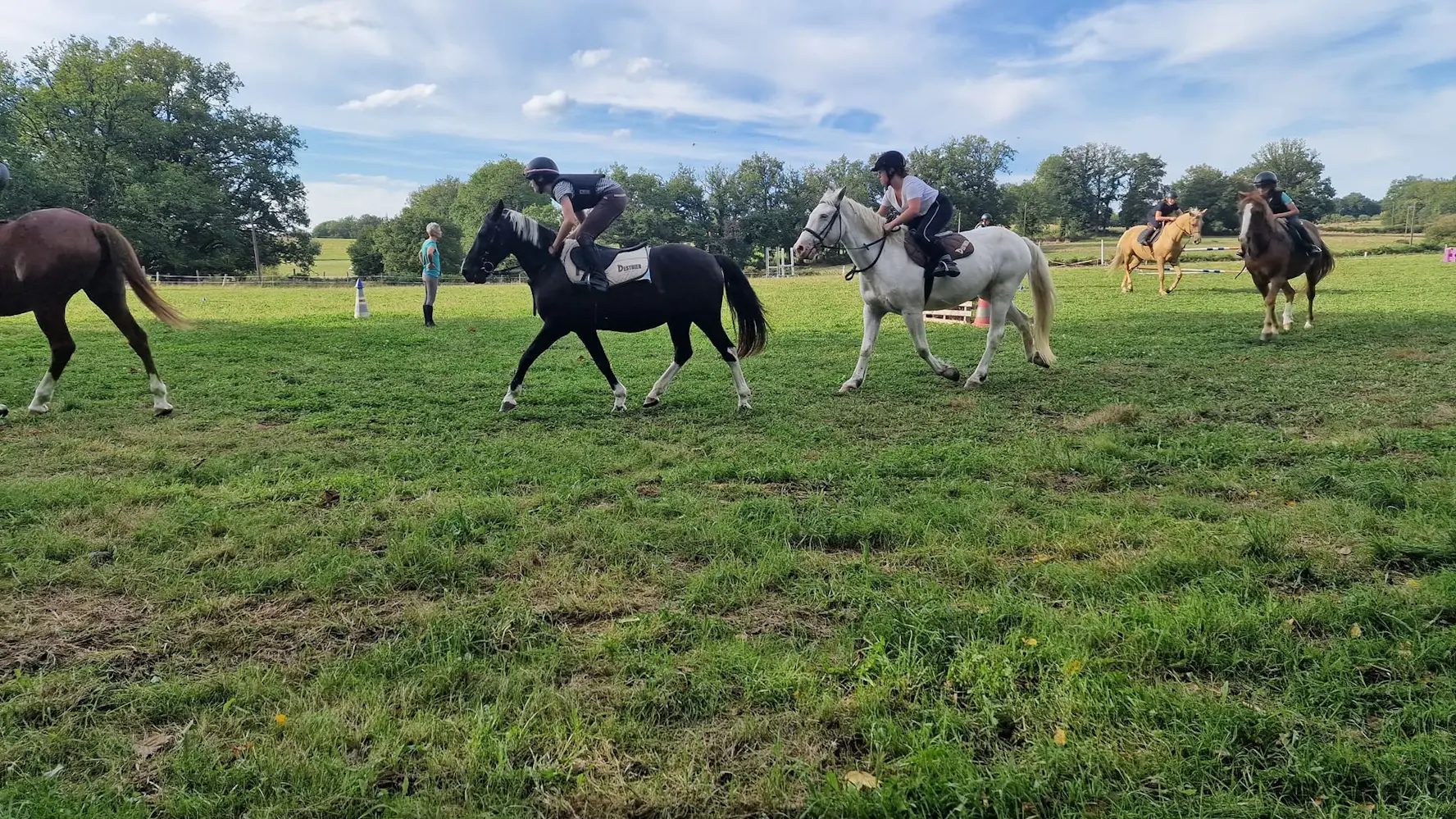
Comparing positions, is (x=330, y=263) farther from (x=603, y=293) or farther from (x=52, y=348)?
(x=603, y=293)

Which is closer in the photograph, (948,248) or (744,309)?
(744,309)

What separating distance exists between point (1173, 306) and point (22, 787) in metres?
18.9

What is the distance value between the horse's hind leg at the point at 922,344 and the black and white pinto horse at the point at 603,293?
204cm

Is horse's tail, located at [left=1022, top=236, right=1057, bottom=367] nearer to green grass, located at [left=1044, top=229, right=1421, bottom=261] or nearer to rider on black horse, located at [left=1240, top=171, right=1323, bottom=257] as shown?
rider on black horse, located at [left=1240, top=171, right=1323, bottom=257]

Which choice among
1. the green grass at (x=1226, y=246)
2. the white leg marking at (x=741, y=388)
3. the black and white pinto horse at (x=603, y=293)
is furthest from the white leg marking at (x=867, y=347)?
the green grass at (x=1226, y=246)

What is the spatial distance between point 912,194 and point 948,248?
2.40ft

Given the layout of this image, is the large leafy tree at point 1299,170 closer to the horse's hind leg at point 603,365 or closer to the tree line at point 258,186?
the tree line at point 258,186

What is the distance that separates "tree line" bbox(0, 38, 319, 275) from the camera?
147 feet

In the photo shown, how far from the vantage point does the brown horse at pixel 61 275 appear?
6828 mm

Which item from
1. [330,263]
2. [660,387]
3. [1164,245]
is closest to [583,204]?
[660,387]

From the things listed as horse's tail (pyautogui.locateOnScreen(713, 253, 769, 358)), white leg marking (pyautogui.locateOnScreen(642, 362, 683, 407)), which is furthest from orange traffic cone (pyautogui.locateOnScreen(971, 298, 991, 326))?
white leg marking (pyautogui.locateOnScreen(642, 362, 683, 407))

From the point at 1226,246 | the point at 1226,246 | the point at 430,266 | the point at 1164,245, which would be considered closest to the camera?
the point at 430,266

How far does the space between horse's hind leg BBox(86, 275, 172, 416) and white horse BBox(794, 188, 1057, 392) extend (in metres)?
6.66

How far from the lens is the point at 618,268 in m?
7.42
